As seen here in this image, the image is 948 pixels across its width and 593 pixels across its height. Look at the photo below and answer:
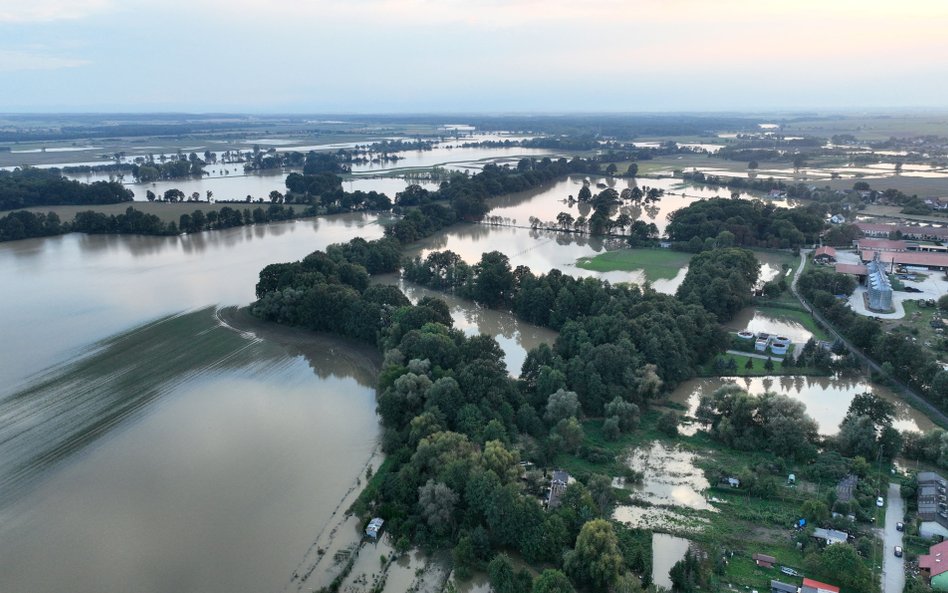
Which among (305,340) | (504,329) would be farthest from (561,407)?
(305,340)

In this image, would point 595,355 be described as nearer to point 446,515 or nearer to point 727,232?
point 446,515

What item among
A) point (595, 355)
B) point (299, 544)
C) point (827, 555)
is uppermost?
point (595, 355)

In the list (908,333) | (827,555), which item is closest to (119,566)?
(827,555)

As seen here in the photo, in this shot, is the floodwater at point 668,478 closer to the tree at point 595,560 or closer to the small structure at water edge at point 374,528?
the tree at point 595,560

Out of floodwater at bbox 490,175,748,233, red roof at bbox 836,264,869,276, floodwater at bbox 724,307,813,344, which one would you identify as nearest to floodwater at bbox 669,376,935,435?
floodwater at bbox 724,307,813,344

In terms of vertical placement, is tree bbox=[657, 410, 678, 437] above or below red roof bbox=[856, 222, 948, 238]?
below

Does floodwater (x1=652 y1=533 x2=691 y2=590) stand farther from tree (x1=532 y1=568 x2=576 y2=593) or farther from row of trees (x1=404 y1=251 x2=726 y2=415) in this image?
row of trees (x1=404 y1=251 x2=726 y2=415)

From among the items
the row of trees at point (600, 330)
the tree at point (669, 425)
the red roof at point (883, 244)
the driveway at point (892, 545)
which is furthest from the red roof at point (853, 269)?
the tree at point (669, 425)

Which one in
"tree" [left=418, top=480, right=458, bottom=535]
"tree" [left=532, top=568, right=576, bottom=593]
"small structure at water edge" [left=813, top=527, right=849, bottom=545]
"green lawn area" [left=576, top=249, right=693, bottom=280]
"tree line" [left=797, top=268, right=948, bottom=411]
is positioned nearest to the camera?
"tree" [left=532, top=568, right=576, bottom=593]
